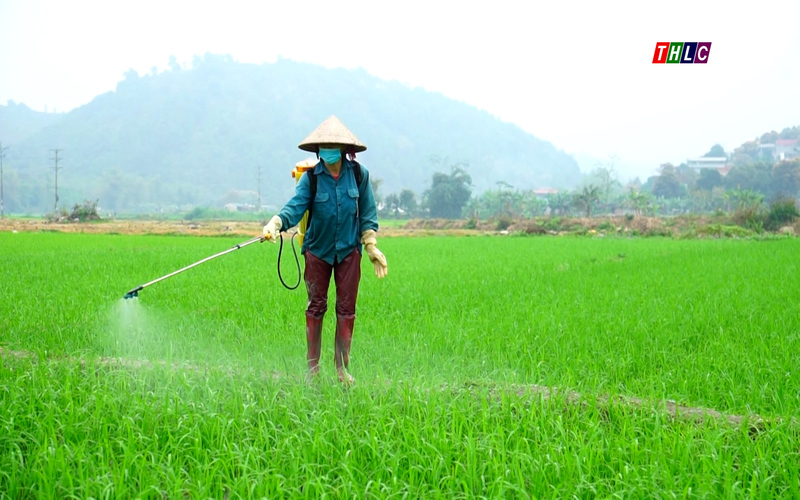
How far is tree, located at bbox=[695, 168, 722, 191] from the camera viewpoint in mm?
65438

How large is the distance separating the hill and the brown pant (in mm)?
77925

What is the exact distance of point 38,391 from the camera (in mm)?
3535

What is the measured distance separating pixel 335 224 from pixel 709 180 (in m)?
70.5

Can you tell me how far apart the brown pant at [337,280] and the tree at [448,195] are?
54054 millimetres

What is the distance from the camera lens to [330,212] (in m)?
4.04

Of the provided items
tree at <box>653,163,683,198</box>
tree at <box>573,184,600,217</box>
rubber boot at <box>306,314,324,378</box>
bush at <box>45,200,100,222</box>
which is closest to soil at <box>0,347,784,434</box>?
rubber boot at <box>306,314,324,378</box>

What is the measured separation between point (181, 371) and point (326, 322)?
2424 mm

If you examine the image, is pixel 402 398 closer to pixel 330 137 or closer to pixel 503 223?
pixel 330 137

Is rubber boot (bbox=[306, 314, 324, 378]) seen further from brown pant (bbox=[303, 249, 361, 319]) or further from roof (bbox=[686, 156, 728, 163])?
roof (bbox=[686, 156, 728, 163])

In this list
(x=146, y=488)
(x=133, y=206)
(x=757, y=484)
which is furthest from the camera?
(x=133, y=206)

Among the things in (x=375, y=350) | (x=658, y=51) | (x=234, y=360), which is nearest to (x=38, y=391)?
(x=234, y=360)

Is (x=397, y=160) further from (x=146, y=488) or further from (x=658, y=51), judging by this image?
(x=146, y=488)

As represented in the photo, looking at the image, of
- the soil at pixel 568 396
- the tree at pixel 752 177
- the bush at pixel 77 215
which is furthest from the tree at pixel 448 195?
the soil at pixel 568 396

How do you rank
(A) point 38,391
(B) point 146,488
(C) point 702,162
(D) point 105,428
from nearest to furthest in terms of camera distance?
(B) point 146,488, (D) point 105,428, (A) point 38,391, (C) point 702,162
